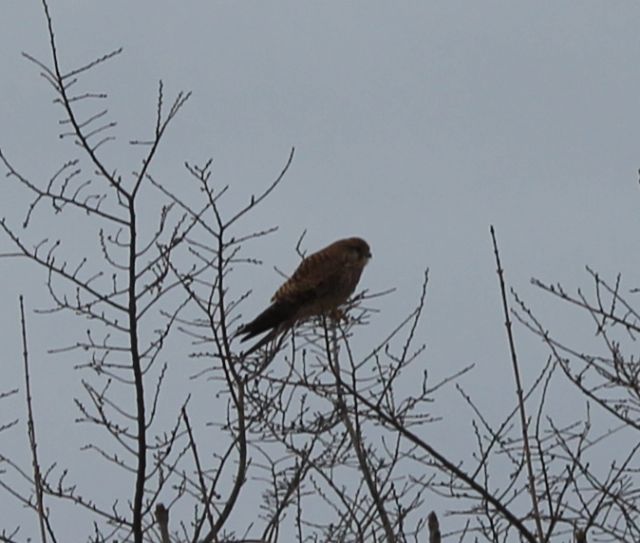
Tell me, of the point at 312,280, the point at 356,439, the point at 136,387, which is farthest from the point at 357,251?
the point at 136,387

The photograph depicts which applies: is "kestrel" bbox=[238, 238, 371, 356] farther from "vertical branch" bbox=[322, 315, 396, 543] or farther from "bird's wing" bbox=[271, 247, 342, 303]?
"vertical branch" bbox=[322, 315, 396, 543]

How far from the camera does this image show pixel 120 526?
469 cm

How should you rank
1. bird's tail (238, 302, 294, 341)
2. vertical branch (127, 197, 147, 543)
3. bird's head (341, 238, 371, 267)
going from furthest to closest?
bird's head (341, 238, 371, 267) < bird's tail (238, 302, 294, 341) < vertical branch (127, 197, 147, 543)

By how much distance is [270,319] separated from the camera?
26.9 ft

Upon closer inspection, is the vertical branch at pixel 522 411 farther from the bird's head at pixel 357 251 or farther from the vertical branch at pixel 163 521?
the bird's head at pixel 357 251

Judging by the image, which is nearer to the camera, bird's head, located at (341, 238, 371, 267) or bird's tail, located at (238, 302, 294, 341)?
bird's tail, located at (238, 302, 294, 341)

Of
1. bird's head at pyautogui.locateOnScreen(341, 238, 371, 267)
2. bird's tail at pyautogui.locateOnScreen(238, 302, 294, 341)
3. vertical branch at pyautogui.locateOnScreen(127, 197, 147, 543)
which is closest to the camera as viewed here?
vertical branch at pyautogui.locateOnScreen(127, 197, 147, 543)

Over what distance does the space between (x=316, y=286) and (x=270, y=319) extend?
472 millimetres

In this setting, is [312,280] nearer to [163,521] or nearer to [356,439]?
[356,439]

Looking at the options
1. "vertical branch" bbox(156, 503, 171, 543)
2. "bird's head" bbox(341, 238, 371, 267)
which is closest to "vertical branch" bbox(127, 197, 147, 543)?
"vertical branch" bbox(156, 503, 171, 543)

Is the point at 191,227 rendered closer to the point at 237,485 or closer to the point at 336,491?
the point at 237,485

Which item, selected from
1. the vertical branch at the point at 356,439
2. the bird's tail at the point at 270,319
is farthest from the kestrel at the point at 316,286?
the vertical branch at the point at 356,439

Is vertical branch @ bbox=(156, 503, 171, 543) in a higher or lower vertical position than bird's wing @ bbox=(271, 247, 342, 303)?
lower

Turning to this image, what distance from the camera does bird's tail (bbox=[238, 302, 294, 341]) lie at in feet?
26.5
